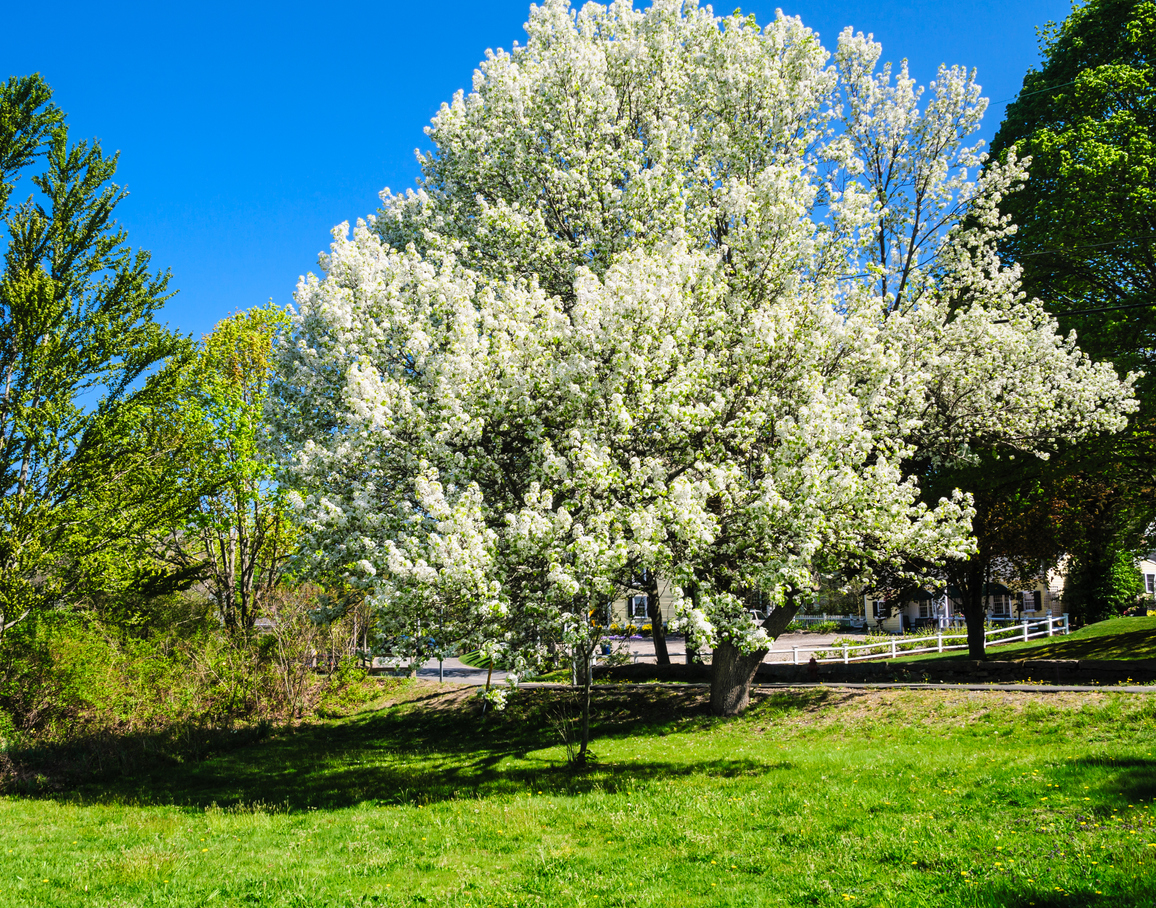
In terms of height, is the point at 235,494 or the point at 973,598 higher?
the point at 235,494

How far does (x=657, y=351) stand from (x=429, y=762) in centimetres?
1155

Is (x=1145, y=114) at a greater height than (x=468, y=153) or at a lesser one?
greater

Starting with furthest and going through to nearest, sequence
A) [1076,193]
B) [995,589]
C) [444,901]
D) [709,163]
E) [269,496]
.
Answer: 1. [995,589]
2. [269,496]
3. [1076,193]
4. [709,163]
5. [444,901]

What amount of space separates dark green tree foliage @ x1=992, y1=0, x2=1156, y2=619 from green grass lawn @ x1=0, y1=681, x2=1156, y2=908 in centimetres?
1139

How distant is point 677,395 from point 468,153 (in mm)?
10025

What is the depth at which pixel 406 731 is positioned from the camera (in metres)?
24.4

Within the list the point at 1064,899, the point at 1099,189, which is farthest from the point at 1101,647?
the point at 1064,899

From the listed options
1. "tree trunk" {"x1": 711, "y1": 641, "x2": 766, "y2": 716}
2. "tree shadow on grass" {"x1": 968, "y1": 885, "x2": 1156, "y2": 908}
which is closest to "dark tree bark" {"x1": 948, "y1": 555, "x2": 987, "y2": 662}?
"tree trunk" {"x1": 711, "y1": 641, "x2": 766, "y2": 716}

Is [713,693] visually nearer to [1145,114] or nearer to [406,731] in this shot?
[406,731]

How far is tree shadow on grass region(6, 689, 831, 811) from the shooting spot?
14.0m

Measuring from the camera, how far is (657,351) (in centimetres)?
1335

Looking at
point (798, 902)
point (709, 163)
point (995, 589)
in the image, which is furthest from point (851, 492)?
point (995, 589)

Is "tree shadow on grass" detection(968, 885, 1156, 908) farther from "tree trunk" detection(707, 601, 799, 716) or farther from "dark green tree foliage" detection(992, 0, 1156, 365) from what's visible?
"dark green tree foliage" detection(992, 0, 1156, 365)

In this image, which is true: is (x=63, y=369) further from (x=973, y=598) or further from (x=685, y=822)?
(x=973, y=598)
